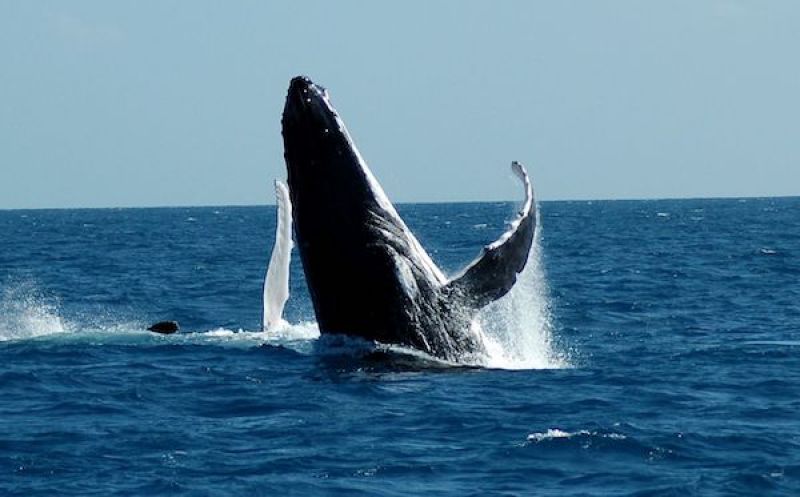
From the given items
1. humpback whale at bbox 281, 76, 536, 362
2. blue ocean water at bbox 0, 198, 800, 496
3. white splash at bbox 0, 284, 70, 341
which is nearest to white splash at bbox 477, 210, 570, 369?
blue ocean water at bbox 0, 198, 800, 496

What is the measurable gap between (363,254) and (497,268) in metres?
1.34

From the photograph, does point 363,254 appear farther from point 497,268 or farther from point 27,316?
point 27,316

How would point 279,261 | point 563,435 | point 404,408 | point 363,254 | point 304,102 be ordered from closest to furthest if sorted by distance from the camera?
point 563,435, point 404,408, point 304,102, point 363,254, point 279,261

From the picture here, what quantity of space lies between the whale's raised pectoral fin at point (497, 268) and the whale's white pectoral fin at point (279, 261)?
1.91 metres

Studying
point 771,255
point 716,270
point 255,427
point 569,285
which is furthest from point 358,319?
point 771,255

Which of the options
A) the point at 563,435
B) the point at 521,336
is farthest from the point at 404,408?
the point at 521,336

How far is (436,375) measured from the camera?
14633 mm

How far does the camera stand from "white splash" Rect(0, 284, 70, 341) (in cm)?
2169

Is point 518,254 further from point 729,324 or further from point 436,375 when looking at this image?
point 729,324

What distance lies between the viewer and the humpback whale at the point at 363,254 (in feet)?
47.0

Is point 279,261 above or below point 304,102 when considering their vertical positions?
below

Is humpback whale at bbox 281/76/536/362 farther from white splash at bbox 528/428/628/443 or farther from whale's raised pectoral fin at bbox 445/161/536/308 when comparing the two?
white splash at bbox 528/428/628/443

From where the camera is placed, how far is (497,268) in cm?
1481

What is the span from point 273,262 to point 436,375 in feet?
8.32
